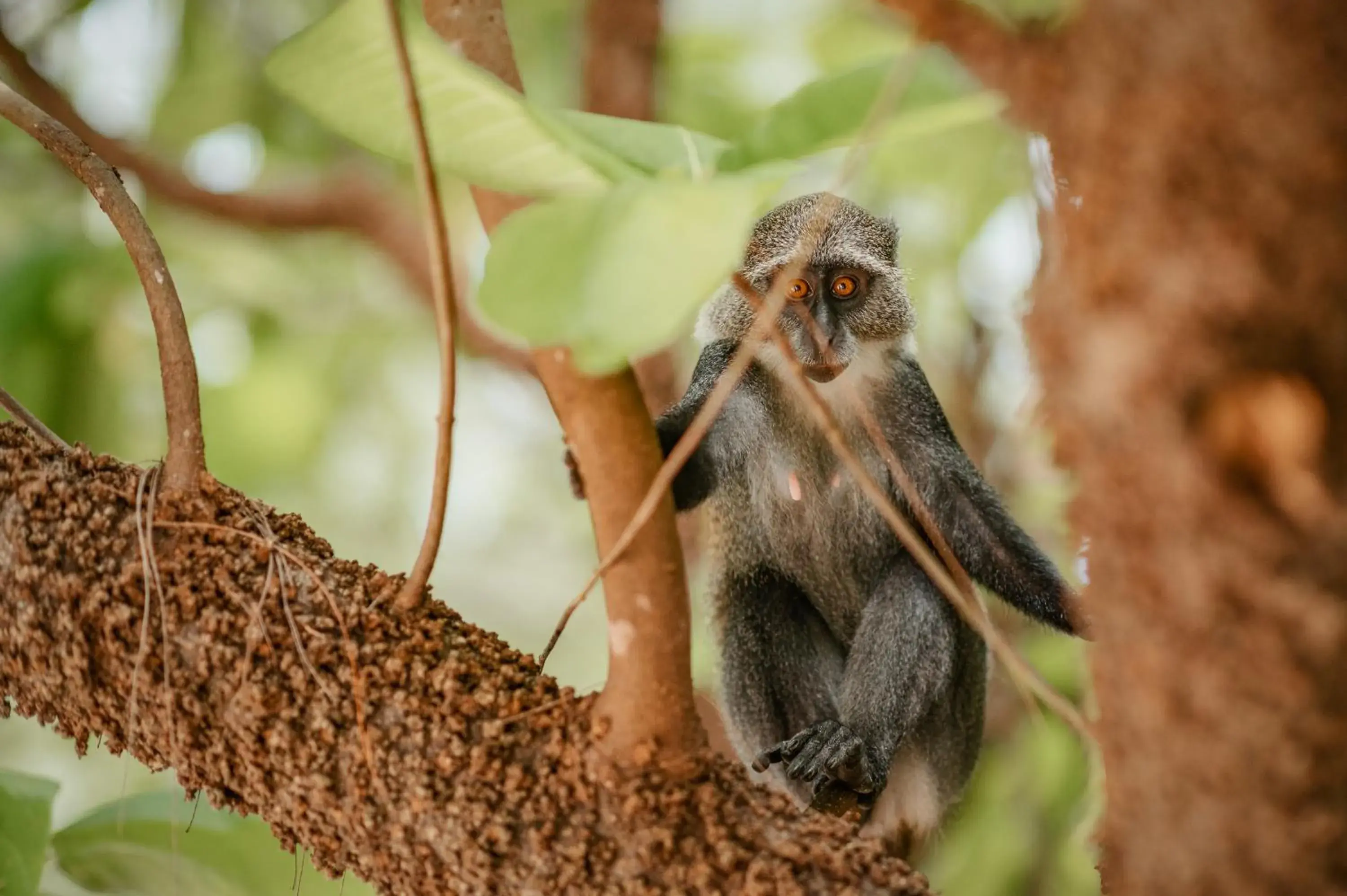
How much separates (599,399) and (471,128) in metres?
0.40

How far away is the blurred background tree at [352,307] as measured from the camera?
175 inches

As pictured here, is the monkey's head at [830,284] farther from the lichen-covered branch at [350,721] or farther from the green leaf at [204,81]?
the green leaf at [204,81]

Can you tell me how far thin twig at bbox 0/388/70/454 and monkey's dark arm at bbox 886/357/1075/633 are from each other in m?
2.15

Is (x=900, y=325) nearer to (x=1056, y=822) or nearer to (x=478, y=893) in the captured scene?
(x=1056, y=822)

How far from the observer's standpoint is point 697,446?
284 centimetres

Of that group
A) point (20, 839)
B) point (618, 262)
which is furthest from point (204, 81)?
point (618, 262)

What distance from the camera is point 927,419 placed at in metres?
3.54

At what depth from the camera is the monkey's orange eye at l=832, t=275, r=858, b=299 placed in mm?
3461

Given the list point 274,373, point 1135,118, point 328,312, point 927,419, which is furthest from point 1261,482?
point 328,312

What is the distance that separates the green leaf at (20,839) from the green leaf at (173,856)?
8 cm

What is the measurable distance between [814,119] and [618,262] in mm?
444

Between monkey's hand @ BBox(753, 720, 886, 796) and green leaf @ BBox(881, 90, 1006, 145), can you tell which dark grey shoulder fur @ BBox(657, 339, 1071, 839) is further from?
green leaf @ BBox(881, 90, 1006, 145)

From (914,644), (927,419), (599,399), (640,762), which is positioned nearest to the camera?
(599,399)

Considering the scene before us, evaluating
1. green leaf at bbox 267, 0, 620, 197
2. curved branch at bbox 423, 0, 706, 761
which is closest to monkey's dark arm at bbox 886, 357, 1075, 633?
curved branch at bbox 423, 0, 706, 761
